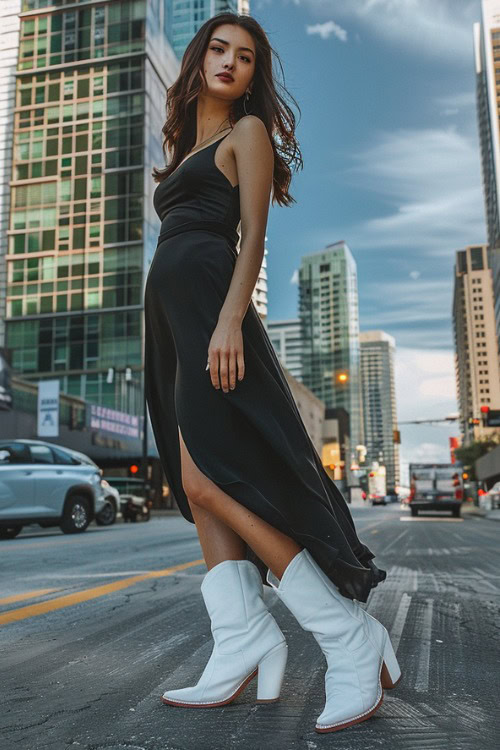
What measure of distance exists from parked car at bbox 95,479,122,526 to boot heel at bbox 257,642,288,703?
1298 cm

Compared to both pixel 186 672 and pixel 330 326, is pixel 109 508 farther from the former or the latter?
pixel 330 326

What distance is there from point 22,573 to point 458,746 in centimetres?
450

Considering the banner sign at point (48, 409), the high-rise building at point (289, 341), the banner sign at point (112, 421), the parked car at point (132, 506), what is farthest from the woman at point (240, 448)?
the high-rise building at point (289, 341)

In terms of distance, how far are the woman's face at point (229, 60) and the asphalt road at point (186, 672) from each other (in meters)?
1.72

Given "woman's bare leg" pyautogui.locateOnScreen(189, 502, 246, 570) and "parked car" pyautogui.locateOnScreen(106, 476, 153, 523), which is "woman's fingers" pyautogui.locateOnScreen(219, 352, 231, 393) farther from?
"parked car" pyautogui.locateOnScreen(106, 476, 153, 523)

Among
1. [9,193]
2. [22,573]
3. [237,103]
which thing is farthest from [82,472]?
[9,193]

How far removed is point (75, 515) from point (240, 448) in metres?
11.2

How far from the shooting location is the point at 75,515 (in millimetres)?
12195

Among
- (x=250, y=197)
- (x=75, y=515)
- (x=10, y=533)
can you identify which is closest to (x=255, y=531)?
(x=250, y=197)

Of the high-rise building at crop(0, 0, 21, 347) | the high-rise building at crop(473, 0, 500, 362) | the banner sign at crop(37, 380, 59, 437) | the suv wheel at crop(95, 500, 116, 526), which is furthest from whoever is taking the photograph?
the high-rise building at crop(473, 0, 500, 362)

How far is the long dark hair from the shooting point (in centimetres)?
210

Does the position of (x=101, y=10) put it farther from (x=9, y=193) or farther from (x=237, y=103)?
(x=237, y=103)

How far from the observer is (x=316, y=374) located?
152m

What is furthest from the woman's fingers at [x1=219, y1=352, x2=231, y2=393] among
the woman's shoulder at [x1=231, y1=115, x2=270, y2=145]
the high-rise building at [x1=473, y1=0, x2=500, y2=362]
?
the high-rise building at [x1=473, y1=0, x2=500, y2=362]
